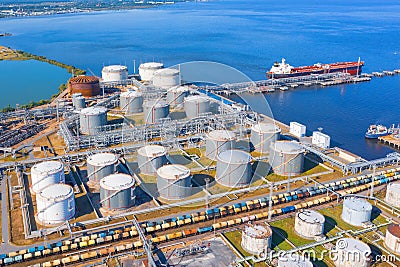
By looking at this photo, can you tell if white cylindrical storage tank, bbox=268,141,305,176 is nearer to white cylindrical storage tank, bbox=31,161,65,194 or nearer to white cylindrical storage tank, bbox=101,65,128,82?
white cylindrical storage tank, bbox=31,161,65,194

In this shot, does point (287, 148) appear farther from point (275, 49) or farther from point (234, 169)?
point (275, 49)

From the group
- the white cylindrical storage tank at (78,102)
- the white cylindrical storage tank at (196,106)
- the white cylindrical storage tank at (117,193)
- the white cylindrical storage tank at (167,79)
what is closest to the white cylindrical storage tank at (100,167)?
the white cylindrical storage tank at (117,193)

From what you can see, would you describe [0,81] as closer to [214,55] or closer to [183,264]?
[214,55]

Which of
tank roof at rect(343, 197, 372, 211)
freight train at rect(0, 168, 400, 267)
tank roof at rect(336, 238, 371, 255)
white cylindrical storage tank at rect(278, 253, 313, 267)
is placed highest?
tank roof at rect(343, 197, 372, 211)

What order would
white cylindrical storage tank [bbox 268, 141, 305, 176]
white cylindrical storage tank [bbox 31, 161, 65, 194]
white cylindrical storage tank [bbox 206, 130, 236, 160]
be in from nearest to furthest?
1. white cylindrical storage tank [bbox 31, 161, 65, 194]
2. white cylindrical storage tank [bbox 268, 141, 305, 176]
3. white cylindrical storage tank [bbox 206, 130, 236, 160]

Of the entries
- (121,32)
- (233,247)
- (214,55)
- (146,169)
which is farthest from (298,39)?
(233,247)

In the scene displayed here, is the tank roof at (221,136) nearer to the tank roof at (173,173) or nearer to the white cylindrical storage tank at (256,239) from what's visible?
the tank roof at (173,173)

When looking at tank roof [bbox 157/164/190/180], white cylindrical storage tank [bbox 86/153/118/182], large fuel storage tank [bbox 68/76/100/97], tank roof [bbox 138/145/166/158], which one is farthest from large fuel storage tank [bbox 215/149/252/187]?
large fuel storage tank [bbox 68/76/100/97]
